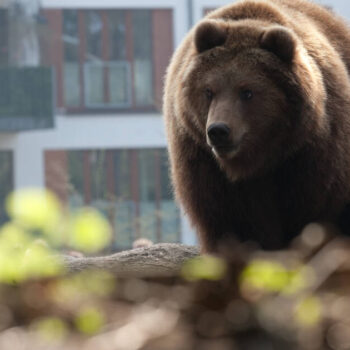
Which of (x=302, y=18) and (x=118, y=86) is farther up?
(x=302, y=18)

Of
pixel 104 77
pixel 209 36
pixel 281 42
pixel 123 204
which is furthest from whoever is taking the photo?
pixel 104 77

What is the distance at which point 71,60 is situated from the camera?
30.4 meters

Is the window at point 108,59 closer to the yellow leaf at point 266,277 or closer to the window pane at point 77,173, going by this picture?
the window pane at point 77,173

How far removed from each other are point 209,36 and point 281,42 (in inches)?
13.5

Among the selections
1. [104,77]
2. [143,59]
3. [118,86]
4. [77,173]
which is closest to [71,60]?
[104,77]

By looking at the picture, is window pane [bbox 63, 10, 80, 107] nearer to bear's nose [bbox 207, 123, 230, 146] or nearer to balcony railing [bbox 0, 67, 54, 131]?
balcony railing [bbox 0, 67, 54, 131]

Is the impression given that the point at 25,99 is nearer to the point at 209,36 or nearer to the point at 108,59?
the point at 108,59

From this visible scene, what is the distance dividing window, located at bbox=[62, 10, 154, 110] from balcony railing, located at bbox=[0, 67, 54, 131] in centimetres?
139

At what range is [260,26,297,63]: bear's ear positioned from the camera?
4852mm

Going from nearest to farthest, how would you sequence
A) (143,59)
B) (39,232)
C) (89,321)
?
1. (89,321)
2. (39,232)
3. (143,59)

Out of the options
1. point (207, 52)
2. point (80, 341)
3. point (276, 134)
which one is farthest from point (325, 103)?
point (80, 341)

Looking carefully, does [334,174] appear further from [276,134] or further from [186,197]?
[186,197]

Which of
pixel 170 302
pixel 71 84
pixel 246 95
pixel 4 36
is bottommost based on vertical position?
pixel 71 84

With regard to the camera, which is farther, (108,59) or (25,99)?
(108,59)
